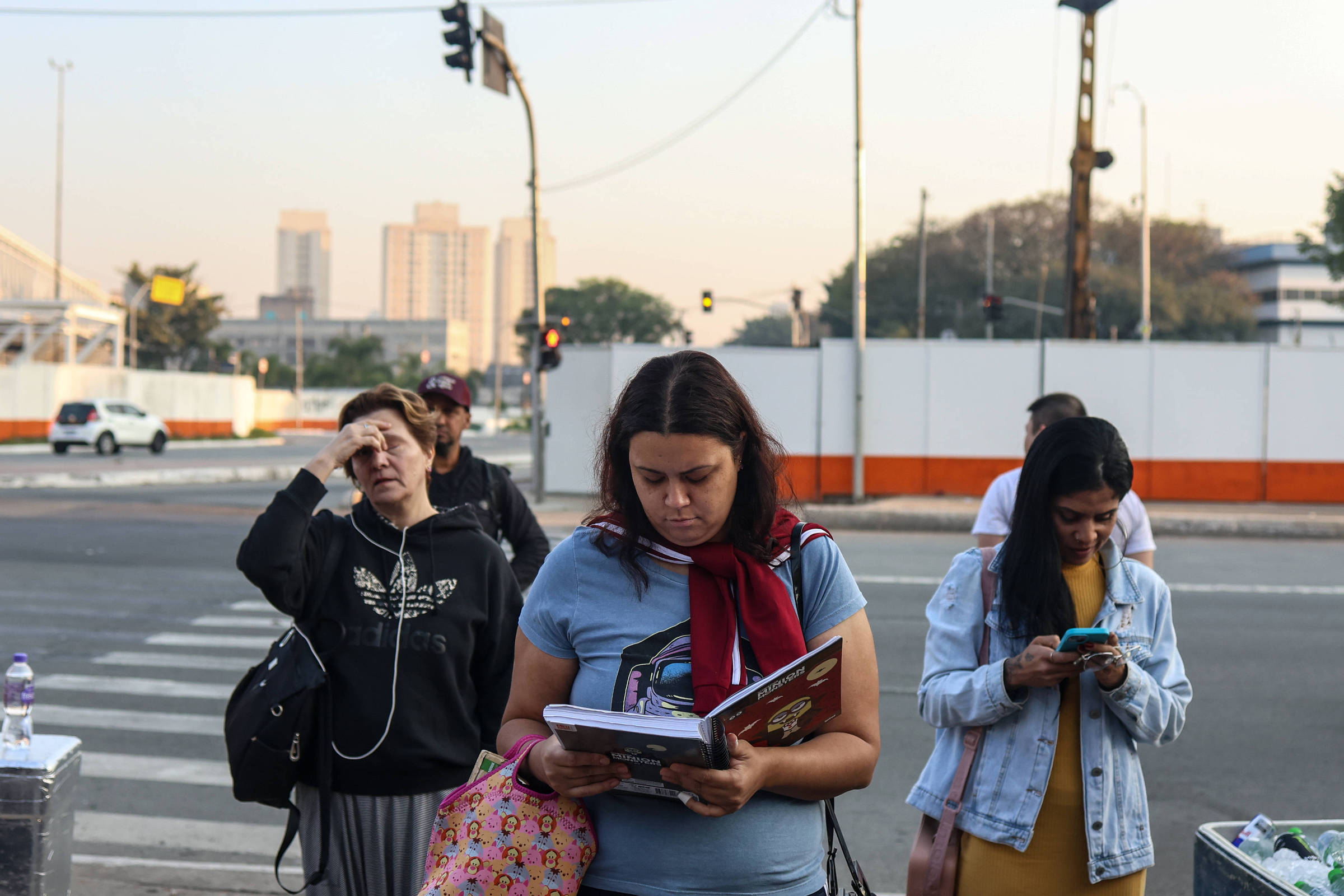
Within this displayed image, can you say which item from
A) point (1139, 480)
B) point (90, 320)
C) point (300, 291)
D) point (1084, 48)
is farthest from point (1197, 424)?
point (300, 291)

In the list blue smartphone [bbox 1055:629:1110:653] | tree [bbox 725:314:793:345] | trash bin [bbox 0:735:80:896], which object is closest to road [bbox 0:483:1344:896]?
trash bin [bbox 0:735:80:896]

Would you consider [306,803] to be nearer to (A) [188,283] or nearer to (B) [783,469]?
(B) [783,469]

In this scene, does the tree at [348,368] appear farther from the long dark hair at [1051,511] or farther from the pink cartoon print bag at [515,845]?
the pink cartoon print bag at [515,845]

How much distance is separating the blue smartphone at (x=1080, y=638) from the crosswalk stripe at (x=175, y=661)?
6907mm

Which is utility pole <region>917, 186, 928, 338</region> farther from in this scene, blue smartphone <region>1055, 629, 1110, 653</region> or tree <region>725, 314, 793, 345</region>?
blue smartphone <region>1055, 629, 1110, 653</region>

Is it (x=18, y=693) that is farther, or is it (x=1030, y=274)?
(x=1030, y=274)

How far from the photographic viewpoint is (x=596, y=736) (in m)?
1.88

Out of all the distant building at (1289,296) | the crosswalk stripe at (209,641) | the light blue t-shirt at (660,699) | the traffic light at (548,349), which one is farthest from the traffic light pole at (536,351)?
the distant building at (1289,296)

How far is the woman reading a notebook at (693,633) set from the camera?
208cm

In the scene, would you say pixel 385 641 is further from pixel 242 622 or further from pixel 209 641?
pixel 242 622

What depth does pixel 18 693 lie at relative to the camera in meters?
3.43

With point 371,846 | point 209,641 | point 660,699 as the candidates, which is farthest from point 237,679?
point 660,699

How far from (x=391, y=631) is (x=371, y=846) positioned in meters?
0.55

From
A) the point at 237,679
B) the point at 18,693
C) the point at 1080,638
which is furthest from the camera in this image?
the point at 237,679
